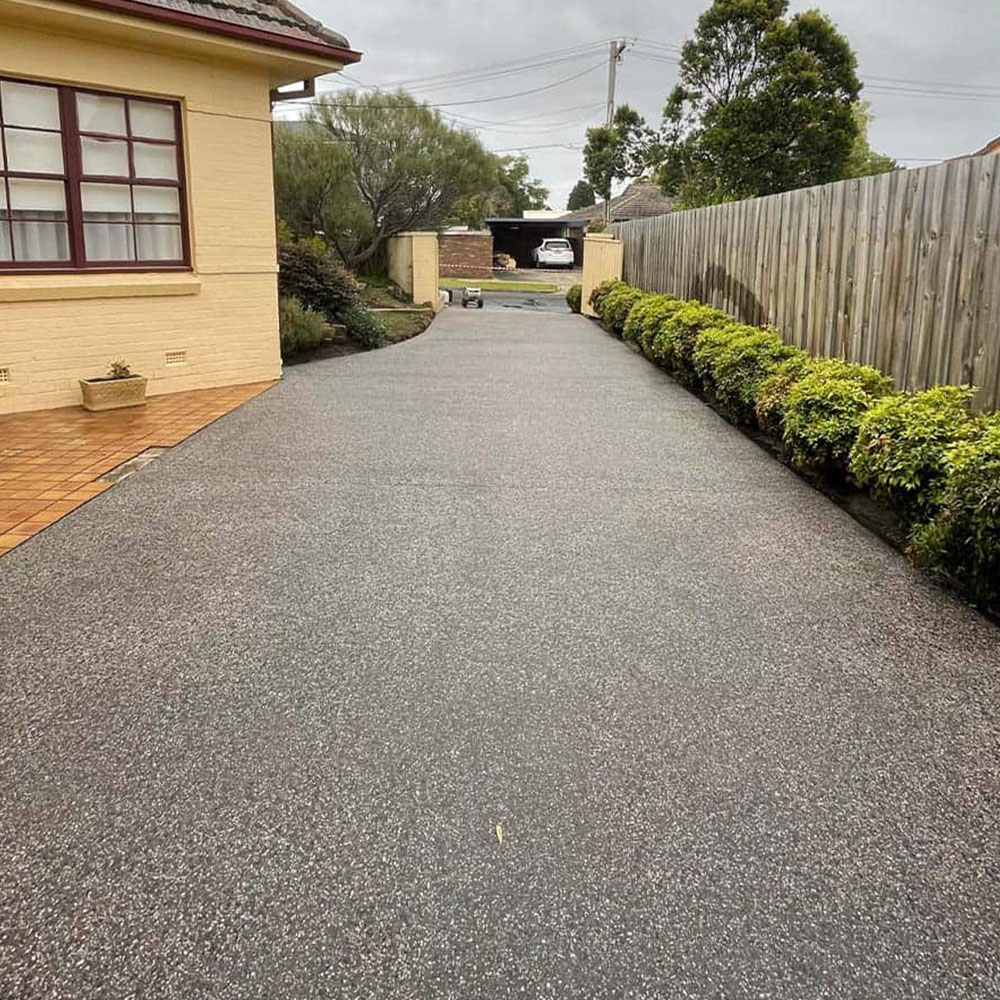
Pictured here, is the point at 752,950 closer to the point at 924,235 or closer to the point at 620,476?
the point at 620,476

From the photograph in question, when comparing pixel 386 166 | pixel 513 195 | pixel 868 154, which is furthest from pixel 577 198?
pixel 386 166

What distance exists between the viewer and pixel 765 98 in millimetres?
23734

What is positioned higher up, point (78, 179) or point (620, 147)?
point (620, 147)

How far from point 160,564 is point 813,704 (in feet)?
10.1

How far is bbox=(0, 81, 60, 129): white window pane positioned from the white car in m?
37.0

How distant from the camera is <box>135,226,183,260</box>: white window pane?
8742 mm

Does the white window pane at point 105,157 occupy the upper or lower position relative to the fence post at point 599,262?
upper

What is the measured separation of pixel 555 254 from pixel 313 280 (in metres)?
32.5

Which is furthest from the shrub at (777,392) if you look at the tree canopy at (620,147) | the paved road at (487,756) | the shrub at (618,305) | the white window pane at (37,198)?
the tree canopy at (620,147)

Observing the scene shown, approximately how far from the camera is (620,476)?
625 centimetres

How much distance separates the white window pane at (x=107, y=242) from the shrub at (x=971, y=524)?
24.7 ft

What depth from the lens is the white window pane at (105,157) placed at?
8133 mm

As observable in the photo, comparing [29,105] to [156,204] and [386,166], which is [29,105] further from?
[386,166]

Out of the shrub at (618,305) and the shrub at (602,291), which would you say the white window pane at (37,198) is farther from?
the shrub at (602,291)
